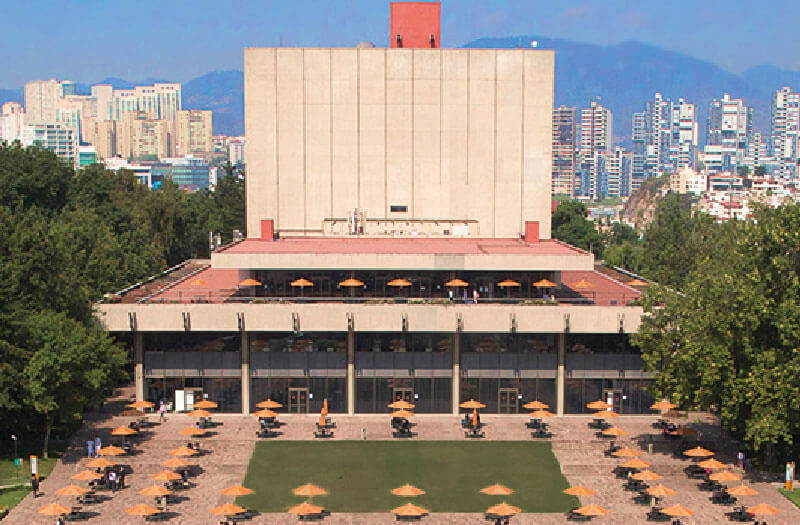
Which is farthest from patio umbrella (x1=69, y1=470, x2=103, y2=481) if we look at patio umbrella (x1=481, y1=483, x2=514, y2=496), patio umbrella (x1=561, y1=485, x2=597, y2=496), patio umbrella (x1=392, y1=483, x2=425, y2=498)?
patio umbrella (x1=561, y1=485, x2=597, y2=496)

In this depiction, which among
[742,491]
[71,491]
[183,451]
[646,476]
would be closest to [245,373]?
[183,451]

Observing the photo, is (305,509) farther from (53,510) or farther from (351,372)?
(351,372)

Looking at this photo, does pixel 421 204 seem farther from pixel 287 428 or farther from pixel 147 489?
pixel 147 489

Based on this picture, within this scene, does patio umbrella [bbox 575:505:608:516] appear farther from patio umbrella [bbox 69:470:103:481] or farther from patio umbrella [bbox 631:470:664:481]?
patio umbrella [bbox 69:470:103:481]

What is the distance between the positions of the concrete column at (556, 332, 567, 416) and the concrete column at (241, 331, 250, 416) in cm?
2215

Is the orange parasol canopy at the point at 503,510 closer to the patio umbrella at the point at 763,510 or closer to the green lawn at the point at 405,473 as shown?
the green lawn at the point at 405,473

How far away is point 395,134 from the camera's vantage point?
286ft

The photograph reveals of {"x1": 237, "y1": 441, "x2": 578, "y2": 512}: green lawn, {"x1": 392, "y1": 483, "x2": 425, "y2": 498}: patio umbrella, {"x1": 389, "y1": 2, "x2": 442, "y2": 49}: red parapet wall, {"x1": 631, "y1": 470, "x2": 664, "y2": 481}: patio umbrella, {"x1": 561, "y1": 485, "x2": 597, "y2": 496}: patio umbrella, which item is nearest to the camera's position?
{"x1": 392, "y1": 483, "x2": 425, "y2": 498}: patio umbrella

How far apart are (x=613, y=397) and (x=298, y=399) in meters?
22.7

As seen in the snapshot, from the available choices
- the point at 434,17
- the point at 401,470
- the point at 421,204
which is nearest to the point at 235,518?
the point at 401,470

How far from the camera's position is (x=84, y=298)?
65.6 meters

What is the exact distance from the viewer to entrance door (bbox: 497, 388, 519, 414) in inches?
2810

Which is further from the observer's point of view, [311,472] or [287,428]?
[287,428]

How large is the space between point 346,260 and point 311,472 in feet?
60.6
